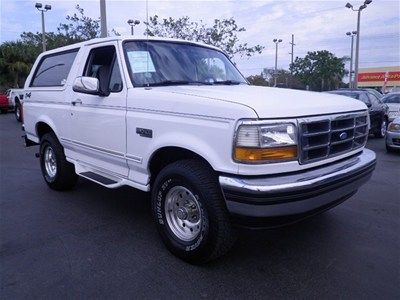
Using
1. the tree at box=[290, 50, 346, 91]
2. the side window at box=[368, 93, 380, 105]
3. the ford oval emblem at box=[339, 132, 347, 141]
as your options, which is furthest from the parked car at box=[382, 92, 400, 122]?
the tree at box=[290, 50, 346, 91]

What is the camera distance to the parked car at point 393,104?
560 inches

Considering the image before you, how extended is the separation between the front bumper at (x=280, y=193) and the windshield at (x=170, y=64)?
161 centimetres

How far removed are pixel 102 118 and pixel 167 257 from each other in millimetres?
1780

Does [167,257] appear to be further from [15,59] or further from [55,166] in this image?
[15,59]

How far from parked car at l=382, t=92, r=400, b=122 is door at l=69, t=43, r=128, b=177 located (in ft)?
39.6


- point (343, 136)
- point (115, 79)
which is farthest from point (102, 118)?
point (343, 136)

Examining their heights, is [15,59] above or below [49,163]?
above

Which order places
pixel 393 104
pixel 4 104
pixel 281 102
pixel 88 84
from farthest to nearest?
1. pixel 4 104
2. pixel 393 104
3. pixel 88 84
4. pixel 281 102

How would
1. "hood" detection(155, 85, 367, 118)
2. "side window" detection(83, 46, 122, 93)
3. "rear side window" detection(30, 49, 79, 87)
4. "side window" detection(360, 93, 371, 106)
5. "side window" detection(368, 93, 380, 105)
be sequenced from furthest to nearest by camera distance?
"side window" detection(368, 93, 380, 105) → "side window" detection(360, 93, 371, 106) → "rear side window" detection(30, 49, 79, 87) → "side window" detection(83, 46, 122, 93) → "hood" detection(155, 85, 367, 118)

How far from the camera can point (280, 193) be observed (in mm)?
3084

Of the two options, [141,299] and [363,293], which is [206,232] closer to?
[141,299]

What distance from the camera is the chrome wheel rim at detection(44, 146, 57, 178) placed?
6.20 m

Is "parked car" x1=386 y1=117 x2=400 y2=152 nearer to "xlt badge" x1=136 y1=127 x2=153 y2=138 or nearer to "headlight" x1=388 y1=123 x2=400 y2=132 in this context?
"headlight" x1=388 y1=123 x2=400 y2=132

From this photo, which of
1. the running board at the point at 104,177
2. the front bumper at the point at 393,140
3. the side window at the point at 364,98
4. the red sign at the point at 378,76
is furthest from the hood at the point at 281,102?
the red sign at the point at 378,76
